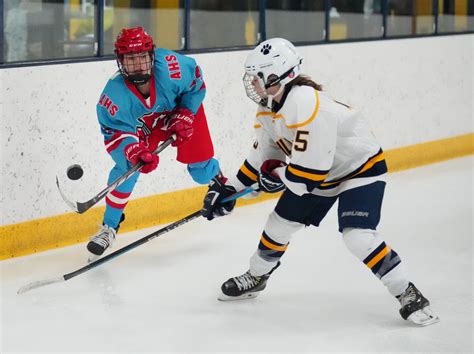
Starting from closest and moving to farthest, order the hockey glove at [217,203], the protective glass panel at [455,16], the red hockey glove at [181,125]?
the hockey glove at [217,203]
the red hockey glove at [181,125]
the protective glass panel at [455,16]

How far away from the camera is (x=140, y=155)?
11.2 feet

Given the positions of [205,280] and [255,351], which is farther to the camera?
[205,280]

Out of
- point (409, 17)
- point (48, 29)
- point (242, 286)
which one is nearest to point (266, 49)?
point (242, 286)

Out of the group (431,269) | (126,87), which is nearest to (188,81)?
(126,87)

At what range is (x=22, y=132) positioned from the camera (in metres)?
3.74

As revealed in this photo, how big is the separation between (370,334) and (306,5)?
9.06 feet

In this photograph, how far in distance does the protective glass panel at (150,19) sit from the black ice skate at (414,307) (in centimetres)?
184

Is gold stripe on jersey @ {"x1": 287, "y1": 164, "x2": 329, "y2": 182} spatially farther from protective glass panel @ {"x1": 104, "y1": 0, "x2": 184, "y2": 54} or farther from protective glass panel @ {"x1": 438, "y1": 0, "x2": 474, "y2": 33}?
protective glass panel @ {"x1": 438, "y1": 0, "x2": 474, "y2": 33}

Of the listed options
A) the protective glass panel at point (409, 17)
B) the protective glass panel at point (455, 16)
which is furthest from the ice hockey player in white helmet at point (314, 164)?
the protective glass panel at point (455, 16)

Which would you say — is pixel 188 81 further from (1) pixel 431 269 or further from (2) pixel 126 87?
(1) pixel 431 269

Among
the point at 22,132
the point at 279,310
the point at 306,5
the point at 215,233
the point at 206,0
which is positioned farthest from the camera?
the point at 306,5

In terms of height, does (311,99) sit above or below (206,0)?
below

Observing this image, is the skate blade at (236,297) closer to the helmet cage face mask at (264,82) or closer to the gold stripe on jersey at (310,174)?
the gold stripe on jersey at (310,174)

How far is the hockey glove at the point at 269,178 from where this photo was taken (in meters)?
3.00
